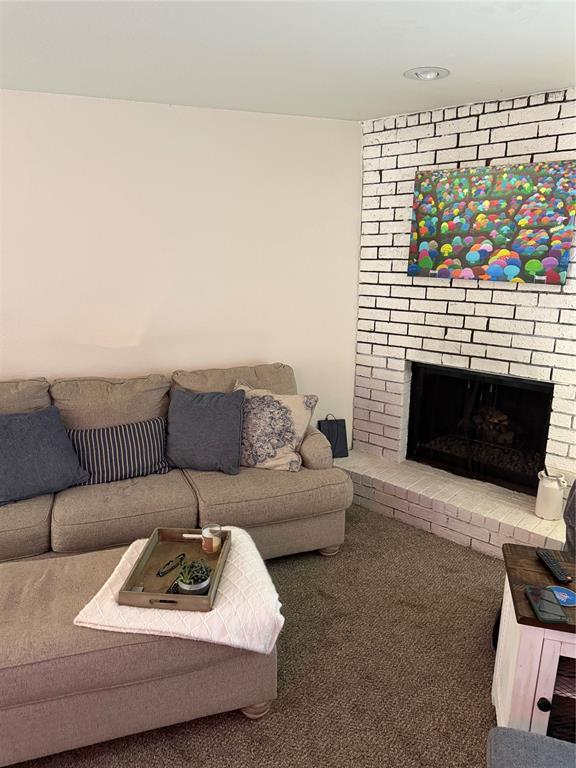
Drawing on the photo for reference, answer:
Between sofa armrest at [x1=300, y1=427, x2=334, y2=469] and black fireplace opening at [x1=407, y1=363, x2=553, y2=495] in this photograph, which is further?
black fireplace opening at [x1=407, y1=363, x2=553, y2=495]

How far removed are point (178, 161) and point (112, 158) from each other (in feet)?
1.21

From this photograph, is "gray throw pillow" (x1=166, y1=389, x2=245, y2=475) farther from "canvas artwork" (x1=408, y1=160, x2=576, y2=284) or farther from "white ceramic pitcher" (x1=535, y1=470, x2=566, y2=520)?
"white ceramic pitcher" (x1=535, y1=470, x2=566, y2=520)

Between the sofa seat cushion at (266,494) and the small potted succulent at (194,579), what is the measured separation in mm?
676

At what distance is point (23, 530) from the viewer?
94.1 inches

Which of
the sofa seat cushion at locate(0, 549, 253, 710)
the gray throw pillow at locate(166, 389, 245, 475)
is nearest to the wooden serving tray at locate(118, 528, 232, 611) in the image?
the sofa seat cushion at locate(0, 549, 253, 710)

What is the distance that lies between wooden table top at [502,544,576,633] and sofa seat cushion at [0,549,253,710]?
0.87 metres

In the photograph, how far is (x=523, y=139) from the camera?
117 inches

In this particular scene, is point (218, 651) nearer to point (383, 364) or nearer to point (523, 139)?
point (383, 364)

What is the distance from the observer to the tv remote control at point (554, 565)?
5.95ft

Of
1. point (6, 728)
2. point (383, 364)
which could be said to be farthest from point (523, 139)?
point (6, 728)

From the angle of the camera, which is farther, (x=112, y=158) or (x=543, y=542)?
(x=112, y=158)

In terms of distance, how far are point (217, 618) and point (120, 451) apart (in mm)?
1311

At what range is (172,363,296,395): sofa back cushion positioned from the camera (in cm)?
323

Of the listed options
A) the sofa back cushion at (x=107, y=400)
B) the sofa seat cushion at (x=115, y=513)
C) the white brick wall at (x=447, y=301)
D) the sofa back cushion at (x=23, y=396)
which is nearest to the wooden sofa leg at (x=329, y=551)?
the sofa seat cushion at (x=115, y=513)
